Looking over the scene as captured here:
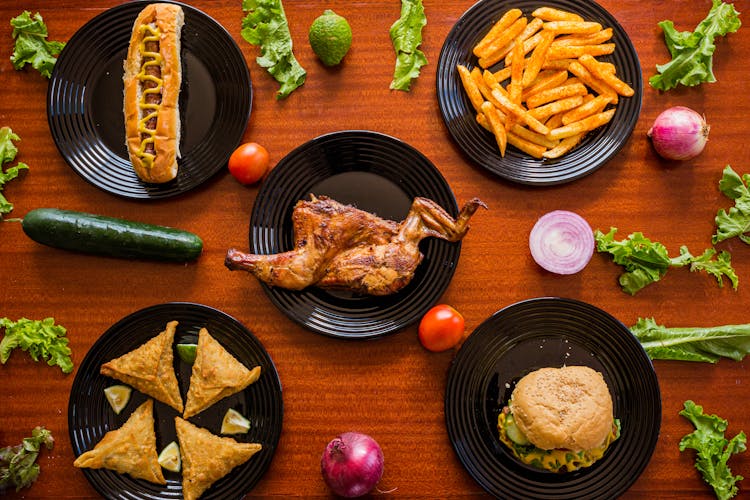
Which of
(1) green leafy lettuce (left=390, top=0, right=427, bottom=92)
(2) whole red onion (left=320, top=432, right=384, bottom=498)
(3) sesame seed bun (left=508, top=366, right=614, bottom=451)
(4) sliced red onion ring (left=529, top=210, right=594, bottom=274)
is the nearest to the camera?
(3) sesame seed bun (left=508, top=366, right=614, bottom=451)

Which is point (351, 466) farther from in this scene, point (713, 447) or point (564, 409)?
point (713, 447)

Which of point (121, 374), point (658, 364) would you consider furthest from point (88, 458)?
point (658, 364)

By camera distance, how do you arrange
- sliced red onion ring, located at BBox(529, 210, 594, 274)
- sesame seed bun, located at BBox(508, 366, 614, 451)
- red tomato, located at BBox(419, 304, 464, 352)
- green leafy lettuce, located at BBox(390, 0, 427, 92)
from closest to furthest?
sesame seed bun, located at BBox(508, 366, 614, 451) → red tomato, located at BBox(419, 304, 464, 352) → sliced red onion ring, located at BBox(529, 210, 594, 274) → green leafy lettuce, located at BBox(390, 0, 427, 92)

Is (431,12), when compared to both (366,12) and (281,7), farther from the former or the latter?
(281,7)

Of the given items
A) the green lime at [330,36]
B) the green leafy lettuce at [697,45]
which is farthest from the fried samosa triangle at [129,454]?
the green leafy lettuce at [697,45]

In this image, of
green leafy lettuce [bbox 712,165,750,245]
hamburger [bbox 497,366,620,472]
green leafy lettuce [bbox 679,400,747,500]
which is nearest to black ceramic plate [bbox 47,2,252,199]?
hamburger [bbox 497,366,620,472]

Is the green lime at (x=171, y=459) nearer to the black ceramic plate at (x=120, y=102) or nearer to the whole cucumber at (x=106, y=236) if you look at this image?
the whole cucumber at (x=106, y=236)

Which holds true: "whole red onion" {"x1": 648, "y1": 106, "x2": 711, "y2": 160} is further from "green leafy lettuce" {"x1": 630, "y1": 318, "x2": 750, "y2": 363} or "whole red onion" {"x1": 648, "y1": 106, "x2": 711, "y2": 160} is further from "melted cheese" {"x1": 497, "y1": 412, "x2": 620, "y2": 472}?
"melted cheese" {"x1": 497, "y1": 412, "x2": 620, "y2": 472}
